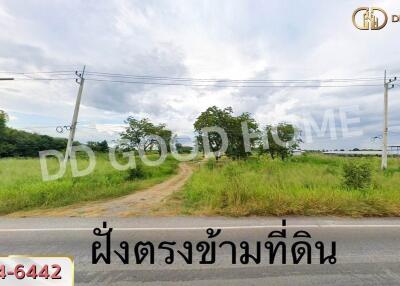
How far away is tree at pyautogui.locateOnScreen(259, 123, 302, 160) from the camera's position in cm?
3938

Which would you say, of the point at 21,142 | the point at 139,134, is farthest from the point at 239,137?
the point at 21,142

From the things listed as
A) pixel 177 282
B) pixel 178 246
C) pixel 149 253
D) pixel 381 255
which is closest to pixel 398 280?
pixel 381 255

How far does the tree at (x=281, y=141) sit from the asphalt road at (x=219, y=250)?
32.4 meters

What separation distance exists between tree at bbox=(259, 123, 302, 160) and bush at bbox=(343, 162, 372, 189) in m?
26.5

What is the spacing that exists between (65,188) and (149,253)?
28.6 ft

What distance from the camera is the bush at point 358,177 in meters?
11.1

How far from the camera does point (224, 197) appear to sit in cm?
904

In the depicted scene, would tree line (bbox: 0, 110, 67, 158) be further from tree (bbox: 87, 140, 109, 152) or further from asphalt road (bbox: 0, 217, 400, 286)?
asphalt road (bbox: 0, 217, 400, 286)

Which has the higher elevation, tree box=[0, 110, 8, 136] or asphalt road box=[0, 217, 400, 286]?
tree box=[0, 110, 8, 136]

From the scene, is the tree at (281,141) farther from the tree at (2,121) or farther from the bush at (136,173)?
the tree at (2,121)

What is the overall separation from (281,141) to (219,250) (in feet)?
124

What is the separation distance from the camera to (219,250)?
195 inches

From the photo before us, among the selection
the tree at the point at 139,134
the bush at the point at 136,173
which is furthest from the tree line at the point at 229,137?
the bush at the point at 136,173

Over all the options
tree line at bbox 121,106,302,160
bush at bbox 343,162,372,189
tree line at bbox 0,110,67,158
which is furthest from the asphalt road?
tree line at bbox 0,110,67,158
